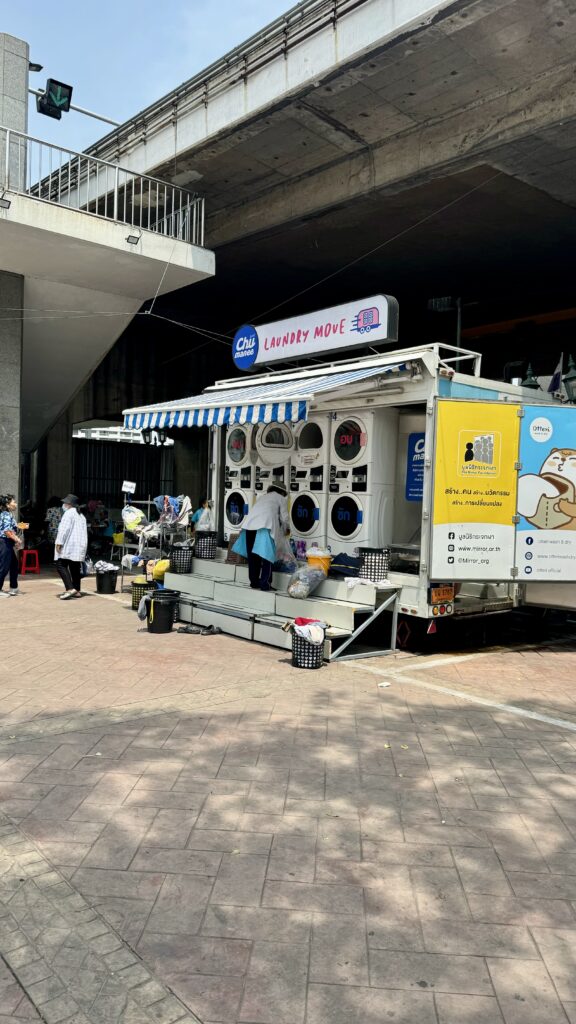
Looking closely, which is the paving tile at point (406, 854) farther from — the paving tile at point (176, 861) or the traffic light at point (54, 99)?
the traffic light at point (54, 99)

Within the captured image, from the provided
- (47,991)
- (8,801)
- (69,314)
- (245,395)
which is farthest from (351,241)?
(47,991)

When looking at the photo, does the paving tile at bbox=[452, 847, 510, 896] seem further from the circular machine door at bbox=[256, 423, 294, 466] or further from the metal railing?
the metal railing

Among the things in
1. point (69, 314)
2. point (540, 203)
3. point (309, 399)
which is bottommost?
point (309, 399)

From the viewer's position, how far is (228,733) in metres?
5.39

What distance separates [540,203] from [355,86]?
4.36 m

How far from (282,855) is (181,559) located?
757 cm

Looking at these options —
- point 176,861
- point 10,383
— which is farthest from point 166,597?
point 10,383

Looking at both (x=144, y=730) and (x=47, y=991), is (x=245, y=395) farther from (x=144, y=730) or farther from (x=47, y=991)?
(x=47, y=991)

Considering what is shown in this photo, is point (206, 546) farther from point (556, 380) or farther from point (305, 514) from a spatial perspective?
point (556, 380)

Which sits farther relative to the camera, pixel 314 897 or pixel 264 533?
pixel 264 533

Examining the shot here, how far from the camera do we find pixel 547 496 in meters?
8.52

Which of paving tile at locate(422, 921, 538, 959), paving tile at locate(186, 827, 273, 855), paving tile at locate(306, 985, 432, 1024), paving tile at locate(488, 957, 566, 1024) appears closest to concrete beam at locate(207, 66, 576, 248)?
paving tile at locate(186, 827, 273, 855)

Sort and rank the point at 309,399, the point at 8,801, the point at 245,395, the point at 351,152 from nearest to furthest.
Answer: the point at 8,801 < the point at 309,399 < the point at 245,395 < the point at 351,152

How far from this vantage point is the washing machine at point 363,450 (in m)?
→ 9.32
